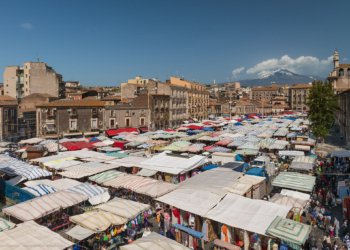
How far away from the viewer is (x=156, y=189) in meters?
14.3

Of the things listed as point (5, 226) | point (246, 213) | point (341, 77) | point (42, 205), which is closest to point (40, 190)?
point (42, 205)

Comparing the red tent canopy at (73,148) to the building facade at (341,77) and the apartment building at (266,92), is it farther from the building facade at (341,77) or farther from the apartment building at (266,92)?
the apartment building at (266,92)

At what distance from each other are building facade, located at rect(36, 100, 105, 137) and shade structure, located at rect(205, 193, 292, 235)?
32821 mm

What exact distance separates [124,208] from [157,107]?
42.9 m

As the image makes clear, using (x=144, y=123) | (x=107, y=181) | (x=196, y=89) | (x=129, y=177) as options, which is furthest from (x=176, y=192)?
(x=196, y=89)

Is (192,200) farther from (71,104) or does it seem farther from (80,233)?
(71,104)

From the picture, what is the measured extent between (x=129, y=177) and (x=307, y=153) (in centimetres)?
1991

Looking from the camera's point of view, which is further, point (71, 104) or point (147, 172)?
point (71, 104)

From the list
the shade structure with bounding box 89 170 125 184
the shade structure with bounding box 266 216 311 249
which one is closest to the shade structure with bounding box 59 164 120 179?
the shade structure with bounding box 89 170 125 184

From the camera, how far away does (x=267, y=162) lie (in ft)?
75.2

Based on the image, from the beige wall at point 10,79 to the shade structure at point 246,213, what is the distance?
67033 mm

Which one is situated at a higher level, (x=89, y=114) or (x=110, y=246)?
(x=89, y=114)

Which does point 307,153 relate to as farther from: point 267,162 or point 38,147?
point 38,147

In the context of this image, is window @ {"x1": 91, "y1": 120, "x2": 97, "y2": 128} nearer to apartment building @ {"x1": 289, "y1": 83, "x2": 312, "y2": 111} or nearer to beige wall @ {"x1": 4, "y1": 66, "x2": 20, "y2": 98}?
beige wall @ {"x1": 4, "y1": 66, "x2": 20, "y2": 98}
